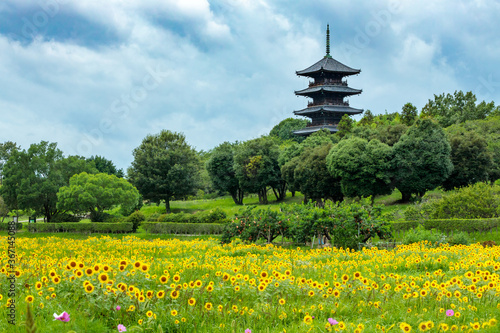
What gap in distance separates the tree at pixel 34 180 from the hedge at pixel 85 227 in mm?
4567

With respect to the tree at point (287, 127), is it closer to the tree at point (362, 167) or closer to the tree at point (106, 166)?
the tree at point (106, 166)

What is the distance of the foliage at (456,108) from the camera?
55.2 m

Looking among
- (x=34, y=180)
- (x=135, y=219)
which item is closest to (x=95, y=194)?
(x=135, y=219)

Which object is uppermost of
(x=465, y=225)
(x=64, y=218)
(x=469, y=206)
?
(x=64, y=218)

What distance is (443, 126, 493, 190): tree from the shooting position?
1372 inches

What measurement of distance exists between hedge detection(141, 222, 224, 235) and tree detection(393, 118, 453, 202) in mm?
14485

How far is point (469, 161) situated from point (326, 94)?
924 inches

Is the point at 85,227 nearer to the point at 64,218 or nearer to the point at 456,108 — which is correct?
the point at 64,218

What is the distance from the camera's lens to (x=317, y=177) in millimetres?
35938

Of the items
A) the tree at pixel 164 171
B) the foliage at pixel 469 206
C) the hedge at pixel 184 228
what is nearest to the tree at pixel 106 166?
the tree at pixel 164 171

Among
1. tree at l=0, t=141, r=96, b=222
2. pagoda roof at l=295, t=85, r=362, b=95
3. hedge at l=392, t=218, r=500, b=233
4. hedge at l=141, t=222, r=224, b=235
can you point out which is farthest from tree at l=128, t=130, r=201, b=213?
hedge at l=392, t=218, r=500, b=233

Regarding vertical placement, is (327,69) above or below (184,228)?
above

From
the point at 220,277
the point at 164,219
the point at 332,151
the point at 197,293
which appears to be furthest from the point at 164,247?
the point at 332,151

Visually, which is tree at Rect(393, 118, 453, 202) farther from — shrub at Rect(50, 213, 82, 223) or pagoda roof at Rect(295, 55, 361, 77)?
shrub at Rect(50, 213, 82, 223)
